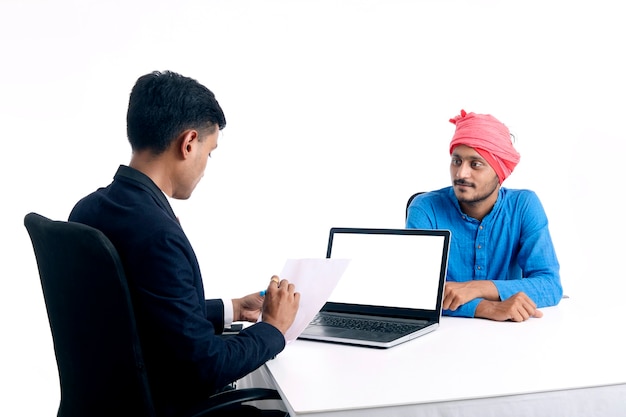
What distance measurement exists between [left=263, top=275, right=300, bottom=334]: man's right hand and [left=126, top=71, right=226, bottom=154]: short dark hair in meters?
0.43

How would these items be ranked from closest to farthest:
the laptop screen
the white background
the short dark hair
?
the short dark hair
the laptop screen
the white background

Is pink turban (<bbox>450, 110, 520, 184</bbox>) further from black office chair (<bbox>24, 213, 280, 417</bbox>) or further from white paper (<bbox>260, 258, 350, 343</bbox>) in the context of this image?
black office chair (<bbox>24, 213, 280, 417</bbox>)

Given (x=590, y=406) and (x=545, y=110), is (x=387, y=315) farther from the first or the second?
(x=545, y=110)

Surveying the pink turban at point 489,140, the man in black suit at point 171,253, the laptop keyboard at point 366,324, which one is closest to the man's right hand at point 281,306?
the man in black suit at point 171,253

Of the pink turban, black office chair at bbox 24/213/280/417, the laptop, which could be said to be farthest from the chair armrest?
the pink turban

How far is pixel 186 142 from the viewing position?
4.42 feet

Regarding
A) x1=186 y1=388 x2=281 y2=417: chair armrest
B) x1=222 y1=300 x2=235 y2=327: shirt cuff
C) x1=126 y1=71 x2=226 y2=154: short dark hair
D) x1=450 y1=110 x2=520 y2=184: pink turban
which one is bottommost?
x1=186 y1=388 x2=281 y2=417: chair armrest

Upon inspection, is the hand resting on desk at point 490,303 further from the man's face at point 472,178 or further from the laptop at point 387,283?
the man's face at point 472,178

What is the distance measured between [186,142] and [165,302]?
385 mm

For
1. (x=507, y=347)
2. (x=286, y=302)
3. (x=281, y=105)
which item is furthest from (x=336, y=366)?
(x=281, y=105)

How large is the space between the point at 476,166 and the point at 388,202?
1808mm

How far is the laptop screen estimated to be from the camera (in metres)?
1.82

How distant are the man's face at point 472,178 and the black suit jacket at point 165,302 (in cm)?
128

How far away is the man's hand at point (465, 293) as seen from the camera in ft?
6.14
